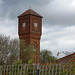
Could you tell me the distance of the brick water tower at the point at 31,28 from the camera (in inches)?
1629

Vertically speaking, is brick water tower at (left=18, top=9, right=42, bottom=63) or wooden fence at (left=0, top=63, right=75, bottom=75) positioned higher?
brick water tower at (left=18, top=9, right=42, bottom=63)

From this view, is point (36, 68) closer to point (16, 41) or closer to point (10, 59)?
point (10, 59)

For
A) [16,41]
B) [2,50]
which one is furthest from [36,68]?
[16,41]

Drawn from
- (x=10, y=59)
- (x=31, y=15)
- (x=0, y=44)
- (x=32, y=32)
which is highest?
(x=31, y=15)

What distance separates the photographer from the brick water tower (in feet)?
136

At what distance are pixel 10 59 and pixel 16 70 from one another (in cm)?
1786

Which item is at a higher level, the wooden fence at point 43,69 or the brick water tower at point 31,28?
the brick water tower at point 31,28

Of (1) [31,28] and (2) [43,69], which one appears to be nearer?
(2) [43,69]

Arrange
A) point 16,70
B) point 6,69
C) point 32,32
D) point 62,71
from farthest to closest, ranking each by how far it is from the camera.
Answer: point 32,32 → point 6,69 → point 16,70 → point 62,71

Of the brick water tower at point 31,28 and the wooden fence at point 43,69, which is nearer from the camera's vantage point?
the wooden fence at point 43,69

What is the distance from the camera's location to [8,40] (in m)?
28.3

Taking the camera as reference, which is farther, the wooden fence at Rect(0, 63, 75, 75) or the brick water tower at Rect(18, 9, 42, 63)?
the brick water tower at Rect(18, 9, 42, 63)

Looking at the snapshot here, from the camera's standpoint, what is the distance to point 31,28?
41344mm

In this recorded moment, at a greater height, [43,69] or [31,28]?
[31,28]
